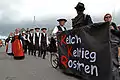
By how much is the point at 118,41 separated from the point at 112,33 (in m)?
0.24

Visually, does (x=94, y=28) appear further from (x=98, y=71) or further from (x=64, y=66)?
(x=64, y=66)

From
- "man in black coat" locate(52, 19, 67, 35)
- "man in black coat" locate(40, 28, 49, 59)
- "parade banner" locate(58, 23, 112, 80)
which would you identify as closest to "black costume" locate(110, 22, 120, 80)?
"parade banner" locate(58, 23, 112, 80)

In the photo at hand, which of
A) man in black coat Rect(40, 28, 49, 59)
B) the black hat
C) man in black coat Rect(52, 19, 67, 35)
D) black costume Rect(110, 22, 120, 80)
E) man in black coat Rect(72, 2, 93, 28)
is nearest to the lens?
black costume Rect(110, 22, 120, 80)

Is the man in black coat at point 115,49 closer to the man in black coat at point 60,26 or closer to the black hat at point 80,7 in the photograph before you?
the black hat at point 80,7

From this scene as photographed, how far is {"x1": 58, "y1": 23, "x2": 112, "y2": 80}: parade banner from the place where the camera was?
6148 millimetres

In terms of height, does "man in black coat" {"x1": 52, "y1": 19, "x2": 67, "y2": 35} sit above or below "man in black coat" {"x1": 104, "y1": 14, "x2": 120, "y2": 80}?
above

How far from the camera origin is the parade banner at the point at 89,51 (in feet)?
20.2

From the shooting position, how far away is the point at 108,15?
7.00 m

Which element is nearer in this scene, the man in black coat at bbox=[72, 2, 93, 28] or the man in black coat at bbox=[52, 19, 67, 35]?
the man in black coat at bbox=[72, 2, 93, 28]

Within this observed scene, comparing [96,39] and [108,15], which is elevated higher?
[108,15]

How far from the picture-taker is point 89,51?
6.85m

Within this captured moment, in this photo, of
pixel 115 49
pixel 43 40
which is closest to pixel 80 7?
pixel 115 49

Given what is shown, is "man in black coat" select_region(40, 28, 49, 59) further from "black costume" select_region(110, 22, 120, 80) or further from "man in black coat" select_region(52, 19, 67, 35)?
"black costume" select_region(110, 22, 120, 80)

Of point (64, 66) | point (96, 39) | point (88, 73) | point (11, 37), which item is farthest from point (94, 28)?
point (11, 37)
